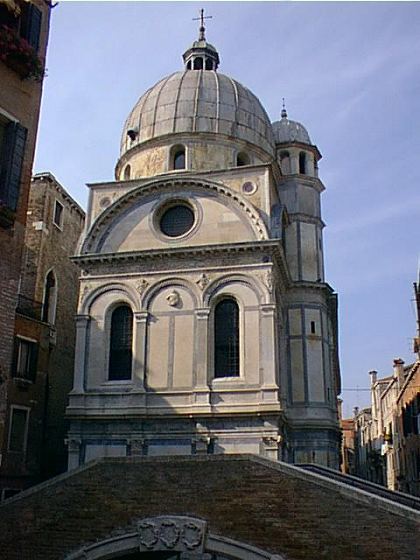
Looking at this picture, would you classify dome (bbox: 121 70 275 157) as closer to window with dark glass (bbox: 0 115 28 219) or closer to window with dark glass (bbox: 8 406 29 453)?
window with dark glass (bbox: 8 406 29 453)

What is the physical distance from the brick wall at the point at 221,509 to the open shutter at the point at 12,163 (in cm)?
599

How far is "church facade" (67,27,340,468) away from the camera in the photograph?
21.9 meters

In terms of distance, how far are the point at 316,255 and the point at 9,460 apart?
611 inches

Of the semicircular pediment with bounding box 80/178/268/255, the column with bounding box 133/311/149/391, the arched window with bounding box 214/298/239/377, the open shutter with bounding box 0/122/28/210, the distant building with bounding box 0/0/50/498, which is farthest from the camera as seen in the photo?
the semicircular pediment with bounding box 80/178/268/255

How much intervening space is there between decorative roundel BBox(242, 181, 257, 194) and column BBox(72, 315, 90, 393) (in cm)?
794

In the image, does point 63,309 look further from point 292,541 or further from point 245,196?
point 292,541

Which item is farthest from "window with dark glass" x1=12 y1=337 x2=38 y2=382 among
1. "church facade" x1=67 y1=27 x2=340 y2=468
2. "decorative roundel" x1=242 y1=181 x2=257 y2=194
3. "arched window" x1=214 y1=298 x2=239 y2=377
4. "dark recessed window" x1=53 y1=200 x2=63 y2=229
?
"decorative roundel" x1=242 y1=181 x2=257 y2=194

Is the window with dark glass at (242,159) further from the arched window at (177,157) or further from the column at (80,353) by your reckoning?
the column at (80,353)

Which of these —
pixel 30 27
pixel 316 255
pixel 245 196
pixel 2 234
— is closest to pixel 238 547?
pixel 2 234

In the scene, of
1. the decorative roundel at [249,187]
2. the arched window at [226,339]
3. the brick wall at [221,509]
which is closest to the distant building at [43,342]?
the arched window at [226,339]

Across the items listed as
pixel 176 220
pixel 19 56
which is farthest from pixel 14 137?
pixel 176 220

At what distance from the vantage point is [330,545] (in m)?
11.6

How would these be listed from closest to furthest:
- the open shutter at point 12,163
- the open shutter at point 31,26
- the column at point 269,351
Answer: the open shutter at point 12,163
the open shutter at point 31,26
the column at point 269,351

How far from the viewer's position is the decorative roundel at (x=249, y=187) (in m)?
25.1
